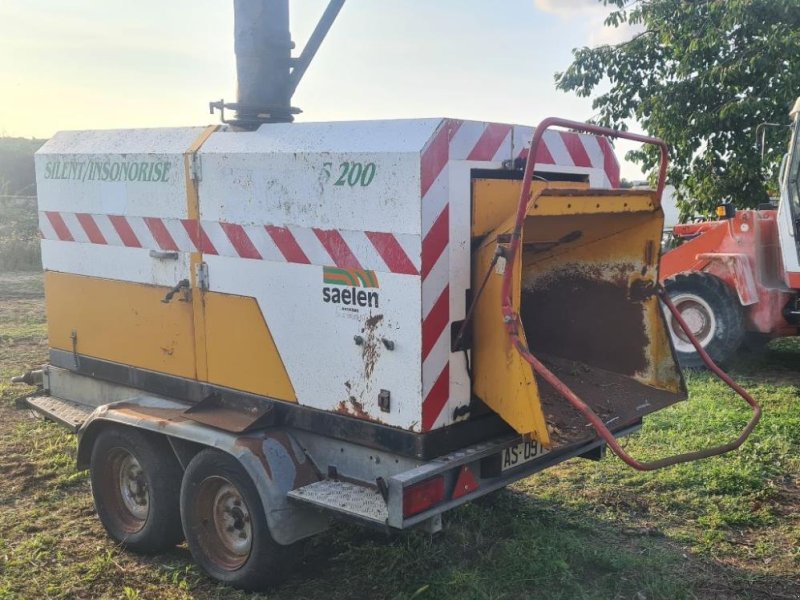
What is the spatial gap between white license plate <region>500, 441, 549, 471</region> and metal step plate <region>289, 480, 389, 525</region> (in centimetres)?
64

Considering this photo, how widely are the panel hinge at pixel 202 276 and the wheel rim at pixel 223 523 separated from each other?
3.21ft

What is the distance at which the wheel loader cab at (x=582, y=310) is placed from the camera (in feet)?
11.8

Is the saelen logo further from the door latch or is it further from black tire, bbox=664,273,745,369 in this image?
black tire, bbox=664,273,745,369

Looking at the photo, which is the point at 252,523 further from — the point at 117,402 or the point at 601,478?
the point at 601,478

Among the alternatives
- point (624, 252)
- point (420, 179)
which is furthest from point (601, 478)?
point (420, 179)

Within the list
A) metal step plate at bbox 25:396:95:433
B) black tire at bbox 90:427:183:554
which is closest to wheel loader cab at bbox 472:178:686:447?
black tire at bbox 90:427:183:554

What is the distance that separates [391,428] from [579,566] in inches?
52.3

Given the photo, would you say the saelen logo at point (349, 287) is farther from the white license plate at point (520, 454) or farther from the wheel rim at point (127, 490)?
the wheel rim at point (127, 490)

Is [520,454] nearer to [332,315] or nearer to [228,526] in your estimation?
[332,315]

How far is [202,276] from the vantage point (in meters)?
4.26

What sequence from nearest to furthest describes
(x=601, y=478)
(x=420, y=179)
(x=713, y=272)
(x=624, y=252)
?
(x=420, y=179) < (x=624, y=252) < (x=601, y=478) < (x=713, y=272)

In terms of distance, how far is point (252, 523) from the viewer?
379 cm

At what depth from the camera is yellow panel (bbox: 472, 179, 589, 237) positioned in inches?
141

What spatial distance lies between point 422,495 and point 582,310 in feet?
5.10
